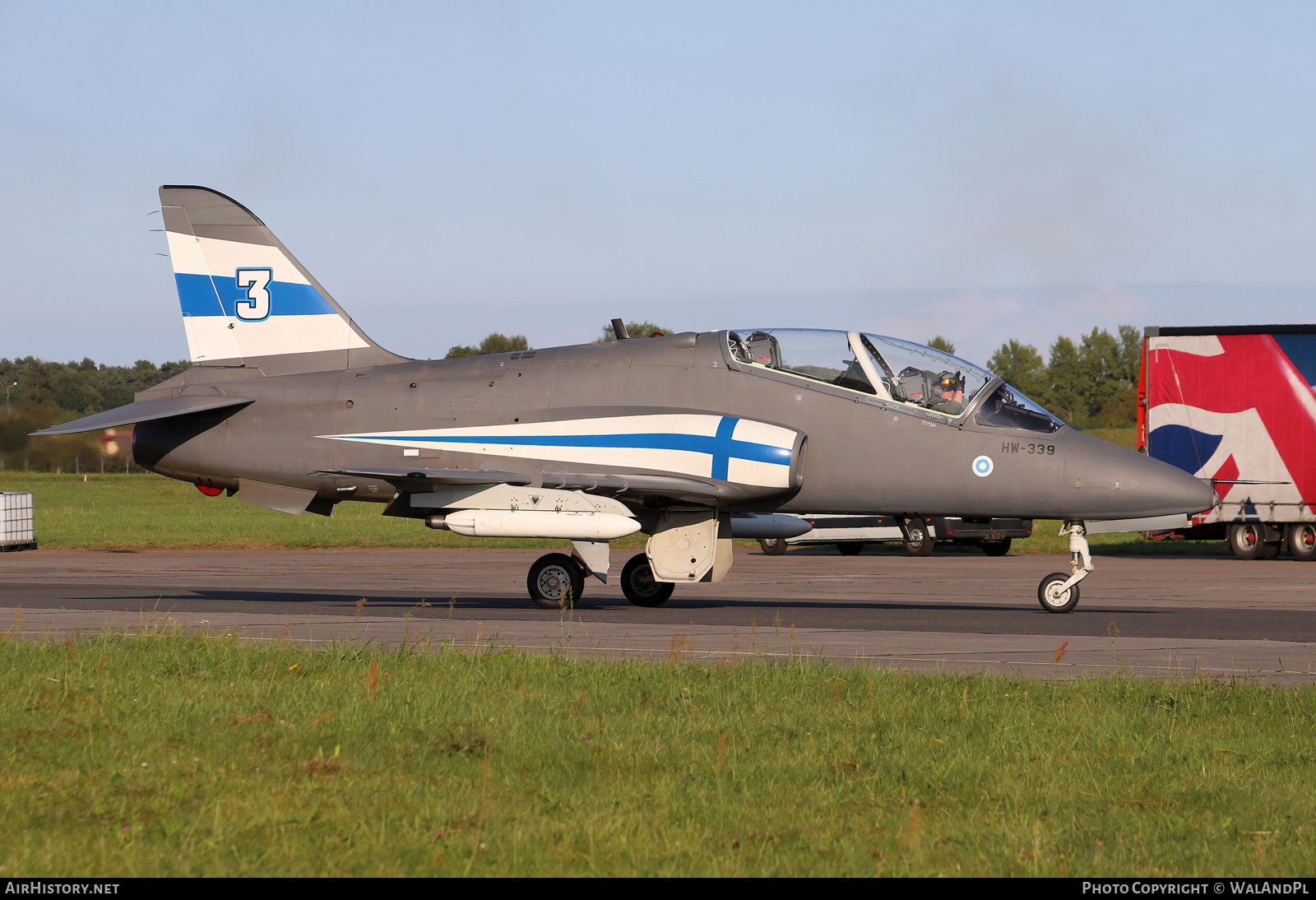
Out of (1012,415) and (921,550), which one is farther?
(921,550)

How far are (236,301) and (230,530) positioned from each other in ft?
83.5

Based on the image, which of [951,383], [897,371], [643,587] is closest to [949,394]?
[951,383]

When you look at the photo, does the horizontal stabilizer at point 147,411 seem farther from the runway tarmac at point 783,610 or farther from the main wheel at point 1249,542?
the main wheel at point 1249,542

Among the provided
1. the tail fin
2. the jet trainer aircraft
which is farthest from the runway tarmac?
the tail fin

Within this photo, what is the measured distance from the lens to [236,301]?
18.1 meters

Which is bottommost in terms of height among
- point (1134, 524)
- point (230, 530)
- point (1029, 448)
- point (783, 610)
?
point (783, 610)

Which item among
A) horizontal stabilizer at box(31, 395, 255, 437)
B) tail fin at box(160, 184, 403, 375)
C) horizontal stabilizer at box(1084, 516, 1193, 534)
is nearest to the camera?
horizontal stabilizer at box(1084, 516, 1193, 534)

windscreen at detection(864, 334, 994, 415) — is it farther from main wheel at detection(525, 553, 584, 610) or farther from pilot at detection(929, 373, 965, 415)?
main wheel at detection(525, 553, 584, 610)

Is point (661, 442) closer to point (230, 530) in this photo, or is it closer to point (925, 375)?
point (925, 375)

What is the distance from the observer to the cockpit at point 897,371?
15.6 meters

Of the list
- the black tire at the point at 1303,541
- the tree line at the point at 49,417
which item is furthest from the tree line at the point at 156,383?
the black tire at the point at 1303,541

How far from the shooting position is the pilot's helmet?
→ 51.4 ft

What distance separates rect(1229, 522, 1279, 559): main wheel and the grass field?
3151mm

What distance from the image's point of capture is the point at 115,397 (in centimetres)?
2166
